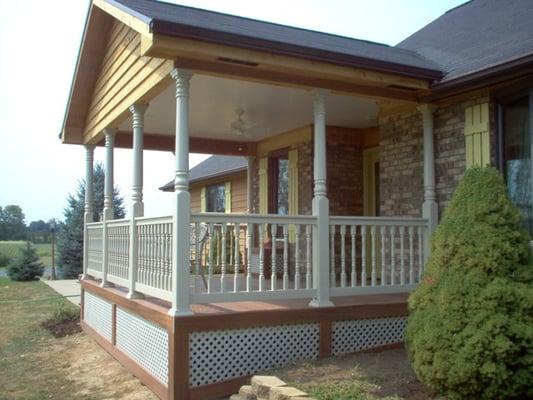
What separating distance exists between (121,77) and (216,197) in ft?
31.3

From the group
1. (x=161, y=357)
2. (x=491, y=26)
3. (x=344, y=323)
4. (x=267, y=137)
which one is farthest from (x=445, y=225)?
(x=267, y=137)

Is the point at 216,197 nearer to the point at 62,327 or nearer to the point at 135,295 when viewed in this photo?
the point at 62,327

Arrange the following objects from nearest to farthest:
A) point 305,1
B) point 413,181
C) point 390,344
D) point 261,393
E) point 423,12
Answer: point 261,393, point 390,344, point 413,181, point 305,1, point 423,12

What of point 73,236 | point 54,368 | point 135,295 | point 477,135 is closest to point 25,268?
point 73,236

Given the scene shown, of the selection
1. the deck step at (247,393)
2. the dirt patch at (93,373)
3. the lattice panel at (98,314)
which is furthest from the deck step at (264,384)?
the lattice panel at (98,314)

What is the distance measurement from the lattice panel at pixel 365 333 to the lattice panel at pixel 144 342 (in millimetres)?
1804

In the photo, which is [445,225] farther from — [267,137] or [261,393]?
[267,137]

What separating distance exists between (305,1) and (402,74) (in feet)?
16.5

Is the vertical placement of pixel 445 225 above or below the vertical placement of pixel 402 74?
below

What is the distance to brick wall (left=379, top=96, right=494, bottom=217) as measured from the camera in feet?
22.2

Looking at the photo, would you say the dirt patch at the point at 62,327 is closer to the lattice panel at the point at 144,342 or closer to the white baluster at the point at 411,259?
the lattice panel at the point at 144,342

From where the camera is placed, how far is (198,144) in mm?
11328

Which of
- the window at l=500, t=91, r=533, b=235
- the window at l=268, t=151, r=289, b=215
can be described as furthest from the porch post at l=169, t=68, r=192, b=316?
the window at l=268, t=151, r=289, b=215

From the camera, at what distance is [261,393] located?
500cm
